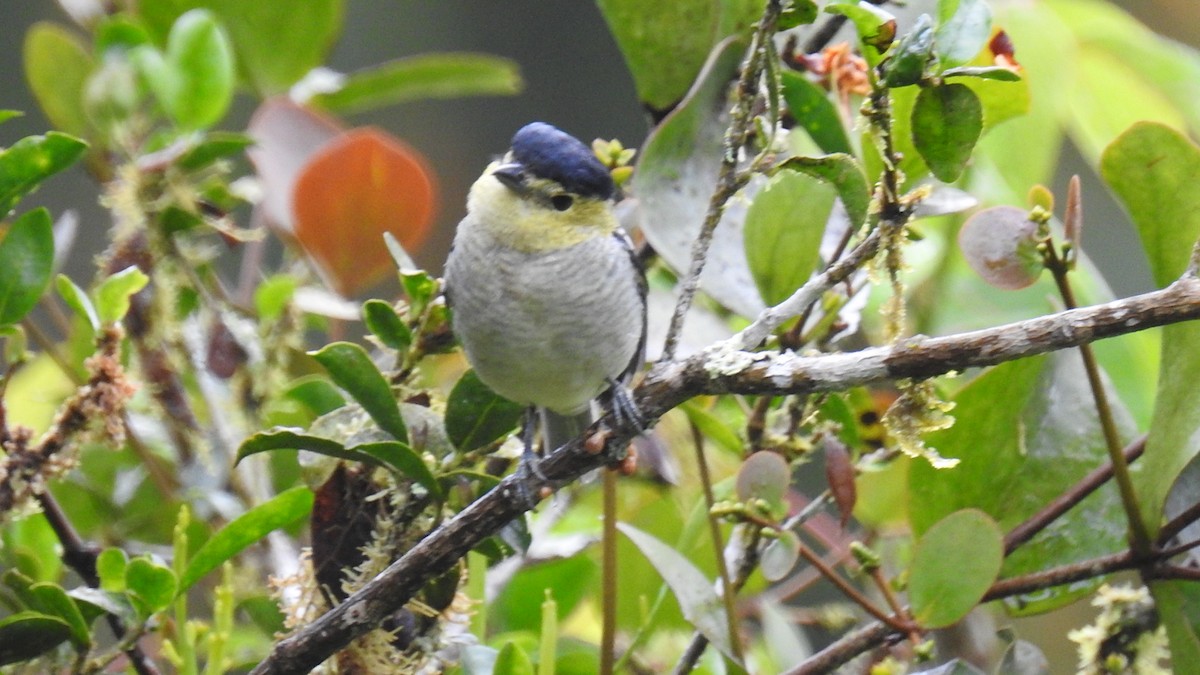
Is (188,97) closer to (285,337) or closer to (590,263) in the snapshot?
(285,337)

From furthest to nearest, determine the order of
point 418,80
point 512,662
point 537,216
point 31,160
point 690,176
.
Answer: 1. point 418,80
2. point 537,216
3. point 690,176
4. point 31,160
5. point 512,662

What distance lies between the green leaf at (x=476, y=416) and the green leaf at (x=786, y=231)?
28 cm

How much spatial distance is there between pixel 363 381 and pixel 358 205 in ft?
1.91

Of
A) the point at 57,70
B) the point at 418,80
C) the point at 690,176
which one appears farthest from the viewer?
the point at 418,80

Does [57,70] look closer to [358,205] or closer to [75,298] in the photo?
[358,205]

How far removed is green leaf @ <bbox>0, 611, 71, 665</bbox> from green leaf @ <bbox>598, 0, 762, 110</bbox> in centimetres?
78

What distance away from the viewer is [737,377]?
3.09ft

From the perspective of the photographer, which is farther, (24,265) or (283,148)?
(283,148)

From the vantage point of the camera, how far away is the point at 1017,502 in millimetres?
1166

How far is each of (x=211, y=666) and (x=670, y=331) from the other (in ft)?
1.61

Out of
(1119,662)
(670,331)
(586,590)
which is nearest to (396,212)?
(586,590)

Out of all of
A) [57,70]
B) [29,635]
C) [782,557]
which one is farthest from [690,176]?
[57,70]

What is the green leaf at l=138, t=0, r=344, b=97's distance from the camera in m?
1.74

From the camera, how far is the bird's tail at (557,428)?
5.56ft
